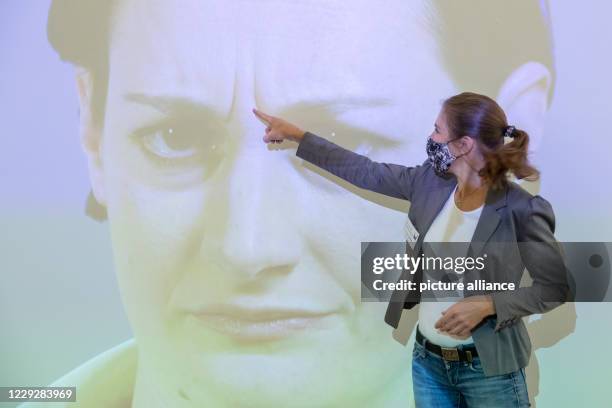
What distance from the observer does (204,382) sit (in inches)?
58.8

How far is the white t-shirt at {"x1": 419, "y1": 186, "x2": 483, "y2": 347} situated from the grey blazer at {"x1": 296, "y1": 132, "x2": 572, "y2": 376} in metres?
0.02

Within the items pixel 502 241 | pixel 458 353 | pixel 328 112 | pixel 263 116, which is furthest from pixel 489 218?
pixel 263 116

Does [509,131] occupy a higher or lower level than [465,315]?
higher

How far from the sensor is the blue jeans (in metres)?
1.23

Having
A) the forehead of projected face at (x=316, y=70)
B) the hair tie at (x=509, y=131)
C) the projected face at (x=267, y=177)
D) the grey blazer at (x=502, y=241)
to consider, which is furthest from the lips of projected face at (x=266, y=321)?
the hair tie at (x=509, y=131)

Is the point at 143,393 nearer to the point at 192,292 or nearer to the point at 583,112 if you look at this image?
the point at 192,292

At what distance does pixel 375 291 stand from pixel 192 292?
48 centimetres

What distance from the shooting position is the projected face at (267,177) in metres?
1.39

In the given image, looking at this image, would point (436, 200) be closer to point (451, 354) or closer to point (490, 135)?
point (490, 135)

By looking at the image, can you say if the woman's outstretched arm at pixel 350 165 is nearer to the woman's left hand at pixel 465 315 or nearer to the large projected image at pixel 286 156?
the large projected image at pixel 286 156

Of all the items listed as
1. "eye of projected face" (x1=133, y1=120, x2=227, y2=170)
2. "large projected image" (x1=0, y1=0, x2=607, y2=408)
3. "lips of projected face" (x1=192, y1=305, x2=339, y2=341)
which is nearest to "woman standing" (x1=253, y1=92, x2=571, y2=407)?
"large projected image" (x1=0, y1=0, x2=607, y2=408)

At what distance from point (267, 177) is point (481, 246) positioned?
54 cm

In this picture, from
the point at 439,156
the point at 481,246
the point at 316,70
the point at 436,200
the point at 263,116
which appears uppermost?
the point at 316,70

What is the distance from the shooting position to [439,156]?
1.29m
